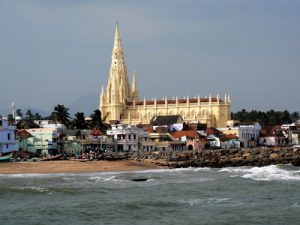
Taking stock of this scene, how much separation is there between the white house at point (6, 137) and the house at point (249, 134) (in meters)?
48.6

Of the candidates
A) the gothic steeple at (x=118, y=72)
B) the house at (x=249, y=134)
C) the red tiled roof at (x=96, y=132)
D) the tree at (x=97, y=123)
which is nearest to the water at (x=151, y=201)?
the red tiled roof at (x=96, y=132)

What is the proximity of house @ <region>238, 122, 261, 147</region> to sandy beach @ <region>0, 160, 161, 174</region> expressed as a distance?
47962mm

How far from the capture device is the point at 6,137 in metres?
59.5

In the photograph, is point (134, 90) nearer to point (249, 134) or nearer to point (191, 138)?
point (249, 134)

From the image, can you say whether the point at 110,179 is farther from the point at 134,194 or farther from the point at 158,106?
the point at 158,106

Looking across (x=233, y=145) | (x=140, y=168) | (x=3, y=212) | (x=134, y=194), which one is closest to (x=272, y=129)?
(x=233, y=145)

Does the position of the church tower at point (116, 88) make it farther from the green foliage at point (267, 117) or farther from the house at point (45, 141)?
the house at point (45, 141)

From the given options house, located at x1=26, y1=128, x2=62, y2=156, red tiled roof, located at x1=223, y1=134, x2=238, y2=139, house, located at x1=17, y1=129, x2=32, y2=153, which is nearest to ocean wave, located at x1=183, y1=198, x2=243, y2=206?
house, located at x1=17, y1=129, x2=32, y2=153

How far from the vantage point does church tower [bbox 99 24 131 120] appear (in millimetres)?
132250

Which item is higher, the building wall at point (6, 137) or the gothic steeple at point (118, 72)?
the gothic steeple at point (118, 72)

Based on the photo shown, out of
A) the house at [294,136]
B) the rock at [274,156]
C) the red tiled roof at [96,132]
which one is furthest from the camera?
the house at [294,136]

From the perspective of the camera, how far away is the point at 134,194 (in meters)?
31.5

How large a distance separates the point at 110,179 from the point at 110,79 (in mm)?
99271

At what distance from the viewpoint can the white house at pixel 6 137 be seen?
5878 cm
